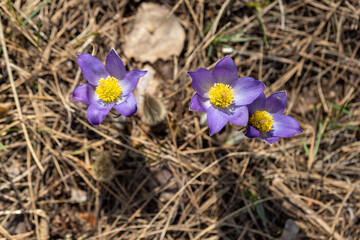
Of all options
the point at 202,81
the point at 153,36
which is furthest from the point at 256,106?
the point at 153,36

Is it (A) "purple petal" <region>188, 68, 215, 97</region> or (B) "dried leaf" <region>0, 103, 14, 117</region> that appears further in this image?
(B) "dried leaf" <region>0, 103, 14, 117</region>

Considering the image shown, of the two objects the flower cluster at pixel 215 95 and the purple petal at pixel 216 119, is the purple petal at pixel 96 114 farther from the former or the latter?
the purple petal at pixel 216 119

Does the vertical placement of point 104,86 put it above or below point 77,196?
above

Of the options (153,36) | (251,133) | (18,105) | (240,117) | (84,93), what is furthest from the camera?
(153,36)

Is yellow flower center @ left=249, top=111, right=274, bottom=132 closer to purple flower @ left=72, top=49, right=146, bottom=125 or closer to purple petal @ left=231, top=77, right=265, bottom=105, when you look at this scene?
purple petal @ left=231, top=77, right=265, bottom=105

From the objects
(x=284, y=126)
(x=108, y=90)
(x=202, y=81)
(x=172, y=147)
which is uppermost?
(x=108, y=90)

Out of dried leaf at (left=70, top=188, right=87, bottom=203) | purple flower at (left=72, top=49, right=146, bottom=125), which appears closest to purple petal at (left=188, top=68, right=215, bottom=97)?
purple flower at (left=72, top=49, right=146, bottom=125)

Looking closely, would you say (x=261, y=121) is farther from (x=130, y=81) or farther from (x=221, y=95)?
(x=130, y=81)

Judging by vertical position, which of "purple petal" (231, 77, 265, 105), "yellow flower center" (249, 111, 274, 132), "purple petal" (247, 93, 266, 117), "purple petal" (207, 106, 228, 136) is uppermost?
"purple petal" (231, 77, 265, 105)

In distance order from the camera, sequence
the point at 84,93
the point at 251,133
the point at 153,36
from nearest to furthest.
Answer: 1. the point at 251,133
2. the point at 84,93
3. the point at 153,36
